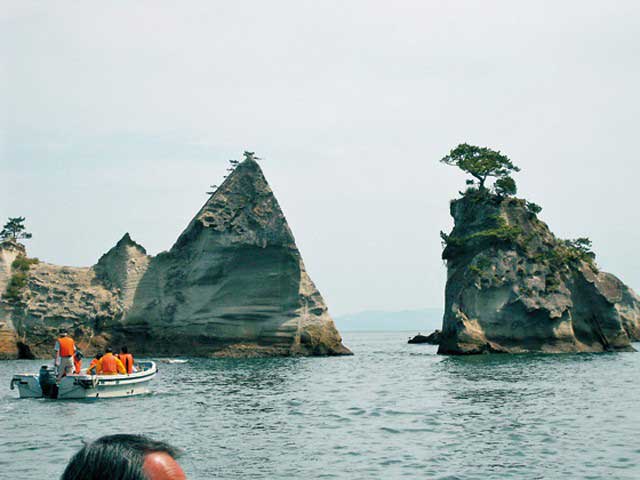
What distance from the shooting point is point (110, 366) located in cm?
3562

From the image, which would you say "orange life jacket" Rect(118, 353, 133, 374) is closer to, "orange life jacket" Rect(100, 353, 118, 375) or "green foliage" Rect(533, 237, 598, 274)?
"orange life jacket" Rect(100, 353, 118, 375)

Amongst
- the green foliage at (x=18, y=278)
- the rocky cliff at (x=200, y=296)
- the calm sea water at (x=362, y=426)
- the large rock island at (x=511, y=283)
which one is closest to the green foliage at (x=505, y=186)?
the large rock island at (x=511, y=283)

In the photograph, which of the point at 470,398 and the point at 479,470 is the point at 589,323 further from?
the point at 479,470

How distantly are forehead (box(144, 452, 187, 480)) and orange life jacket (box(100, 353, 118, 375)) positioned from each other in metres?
34.8

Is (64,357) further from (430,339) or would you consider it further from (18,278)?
(430,339)

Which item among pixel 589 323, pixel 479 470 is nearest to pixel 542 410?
pixel 479 470

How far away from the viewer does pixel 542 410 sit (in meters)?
29.5

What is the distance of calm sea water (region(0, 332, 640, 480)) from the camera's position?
1906 centimetres

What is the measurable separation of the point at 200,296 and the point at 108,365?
39672 millimetres

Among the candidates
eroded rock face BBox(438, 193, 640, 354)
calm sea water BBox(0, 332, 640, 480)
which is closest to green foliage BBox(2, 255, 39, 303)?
calm sea water BBox(0, 332, 640, 480)

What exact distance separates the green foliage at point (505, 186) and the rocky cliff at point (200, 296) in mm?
22180

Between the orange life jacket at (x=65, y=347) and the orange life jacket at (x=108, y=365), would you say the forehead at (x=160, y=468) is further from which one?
the orange life jacket at (x=108, y=365)

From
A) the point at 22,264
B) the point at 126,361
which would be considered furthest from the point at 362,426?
the point at 22,264

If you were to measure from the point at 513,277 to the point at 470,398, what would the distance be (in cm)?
4364
